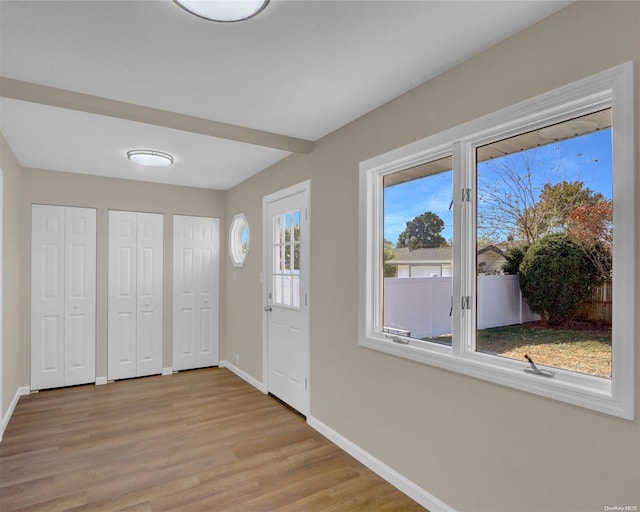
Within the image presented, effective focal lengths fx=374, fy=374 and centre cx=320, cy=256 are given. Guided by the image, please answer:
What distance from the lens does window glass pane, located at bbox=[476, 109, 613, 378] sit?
5.12 ft

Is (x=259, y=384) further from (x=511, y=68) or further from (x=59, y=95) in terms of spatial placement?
(x=511, y=68)

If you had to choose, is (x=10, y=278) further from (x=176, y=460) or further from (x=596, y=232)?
(x=596, y=232)

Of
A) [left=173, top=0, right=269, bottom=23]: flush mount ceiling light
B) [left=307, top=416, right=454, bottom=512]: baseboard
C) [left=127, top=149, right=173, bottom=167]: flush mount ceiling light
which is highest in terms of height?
[left=173, top=0, right=269, bottom=23]: flush mount ceiling light

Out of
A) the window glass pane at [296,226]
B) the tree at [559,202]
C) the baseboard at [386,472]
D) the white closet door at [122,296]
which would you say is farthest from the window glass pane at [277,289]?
the tree at [559,202]

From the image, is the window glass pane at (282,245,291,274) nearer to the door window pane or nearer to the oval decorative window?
the door window pane

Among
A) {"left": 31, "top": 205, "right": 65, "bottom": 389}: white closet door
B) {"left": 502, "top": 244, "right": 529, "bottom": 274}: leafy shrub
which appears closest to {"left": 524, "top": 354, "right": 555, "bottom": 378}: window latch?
{"left": 502, "top": 244, "right": 529, "bottom": 274}: leafy shrub

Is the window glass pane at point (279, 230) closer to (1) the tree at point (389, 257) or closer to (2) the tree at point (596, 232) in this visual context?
(1) the tree at point (389, 257)

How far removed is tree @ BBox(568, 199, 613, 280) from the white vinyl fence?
0.37 m

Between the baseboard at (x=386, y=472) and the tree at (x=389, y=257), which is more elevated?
the tree at (x=389, y=257)

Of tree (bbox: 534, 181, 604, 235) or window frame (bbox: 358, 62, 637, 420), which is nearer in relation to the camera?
window frame (bbox: 358, 62, 637, 420)

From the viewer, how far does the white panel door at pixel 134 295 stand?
457 cm

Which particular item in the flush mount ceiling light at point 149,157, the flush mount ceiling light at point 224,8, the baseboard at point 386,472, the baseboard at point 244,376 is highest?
the flush mount ceiling light at point 224,8

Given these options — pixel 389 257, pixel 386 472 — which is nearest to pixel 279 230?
pixel 389 257

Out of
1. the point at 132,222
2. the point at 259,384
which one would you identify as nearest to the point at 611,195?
the point at 259,384
